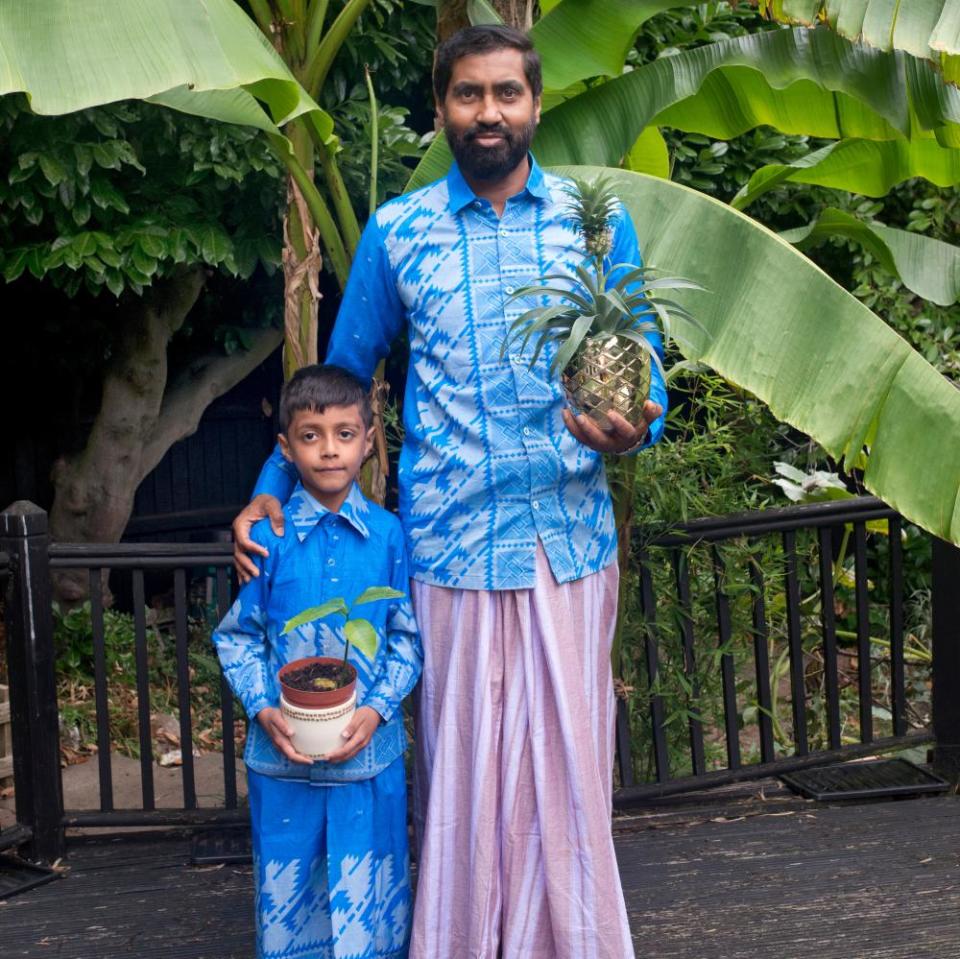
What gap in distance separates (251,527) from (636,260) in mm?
983

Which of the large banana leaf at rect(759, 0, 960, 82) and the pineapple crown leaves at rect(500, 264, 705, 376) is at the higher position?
the large banana leaf at rect(759, 0, 960, 82)

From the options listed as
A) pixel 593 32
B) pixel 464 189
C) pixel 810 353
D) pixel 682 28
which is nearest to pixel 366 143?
pixel 682 28

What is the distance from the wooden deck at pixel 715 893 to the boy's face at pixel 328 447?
135 centimetres

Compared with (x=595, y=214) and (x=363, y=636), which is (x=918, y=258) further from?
(x=363, y=636)

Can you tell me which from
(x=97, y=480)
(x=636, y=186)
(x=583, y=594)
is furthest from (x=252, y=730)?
(x=97, y=480)

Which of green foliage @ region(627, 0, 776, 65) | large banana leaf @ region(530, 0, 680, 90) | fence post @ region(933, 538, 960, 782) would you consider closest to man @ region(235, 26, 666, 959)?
large banana leaf @ region(530, 0, 680, 90)

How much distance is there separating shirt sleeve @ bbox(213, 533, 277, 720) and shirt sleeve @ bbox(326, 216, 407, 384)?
0.45 meters

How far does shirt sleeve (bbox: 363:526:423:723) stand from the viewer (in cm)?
259

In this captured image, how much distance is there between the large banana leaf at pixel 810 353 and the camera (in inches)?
125

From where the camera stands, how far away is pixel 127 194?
205 inches

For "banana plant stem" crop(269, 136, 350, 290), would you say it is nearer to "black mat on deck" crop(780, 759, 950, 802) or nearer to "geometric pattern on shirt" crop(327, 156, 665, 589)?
"geometric pattern on shirt" crop(327, 156, 665, 589)

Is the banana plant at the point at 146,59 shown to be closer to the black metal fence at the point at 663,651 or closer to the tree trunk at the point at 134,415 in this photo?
the black metal fence at the point at 663,651

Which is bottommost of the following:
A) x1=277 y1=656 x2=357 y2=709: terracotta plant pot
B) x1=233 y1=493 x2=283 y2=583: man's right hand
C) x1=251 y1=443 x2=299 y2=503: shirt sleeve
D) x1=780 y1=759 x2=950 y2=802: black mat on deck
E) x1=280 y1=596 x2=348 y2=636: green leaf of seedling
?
x1=780 y1=759 x2=950 y2=802: black mat on deck

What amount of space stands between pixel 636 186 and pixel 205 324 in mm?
4176
